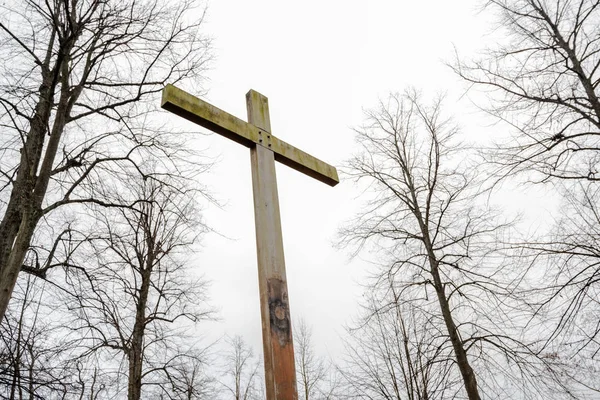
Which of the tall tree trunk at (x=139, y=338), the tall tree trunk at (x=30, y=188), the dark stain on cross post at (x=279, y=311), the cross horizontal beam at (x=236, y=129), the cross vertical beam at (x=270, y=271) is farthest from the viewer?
the tall tree trunk at (x=139, y=338)

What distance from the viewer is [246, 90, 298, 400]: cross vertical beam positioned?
6.94ft

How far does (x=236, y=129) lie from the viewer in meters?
2.94

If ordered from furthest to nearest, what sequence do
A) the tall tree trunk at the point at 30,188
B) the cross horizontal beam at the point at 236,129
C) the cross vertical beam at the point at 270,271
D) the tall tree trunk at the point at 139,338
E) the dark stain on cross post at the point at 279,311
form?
the tall tree trunk at the point at 139,338
the tall tree trunk at the point at 30,188
the cross horizontal beam at the point at 236,129
the dark stain on cross post at the point at 279,311
the cross vertical beam at the point at 270,271

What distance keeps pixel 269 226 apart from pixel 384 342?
7.38 m

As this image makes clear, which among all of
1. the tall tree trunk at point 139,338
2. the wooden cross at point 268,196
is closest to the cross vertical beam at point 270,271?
the wooden cross at point 268,196

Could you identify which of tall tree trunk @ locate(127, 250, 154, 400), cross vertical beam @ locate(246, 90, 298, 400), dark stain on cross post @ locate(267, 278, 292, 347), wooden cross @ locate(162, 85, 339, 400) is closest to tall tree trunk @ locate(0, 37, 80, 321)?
tall tree trunk @ locate(127, 250, 154, 400)

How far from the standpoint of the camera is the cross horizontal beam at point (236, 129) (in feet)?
8.80

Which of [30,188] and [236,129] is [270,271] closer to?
[236,129]

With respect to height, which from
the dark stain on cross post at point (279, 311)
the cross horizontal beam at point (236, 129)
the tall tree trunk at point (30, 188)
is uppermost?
the tall tree trunk at point (30, 188)

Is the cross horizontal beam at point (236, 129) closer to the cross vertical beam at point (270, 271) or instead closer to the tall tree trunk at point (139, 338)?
the cross vertical beam at point (270, 271)

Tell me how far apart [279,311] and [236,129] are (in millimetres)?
1379

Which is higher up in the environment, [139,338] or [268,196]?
[139,338]

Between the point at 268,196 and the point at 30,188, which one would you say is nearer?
the point at 268,196

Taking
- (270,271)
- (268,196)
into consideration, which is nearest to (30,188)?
(268,196)
